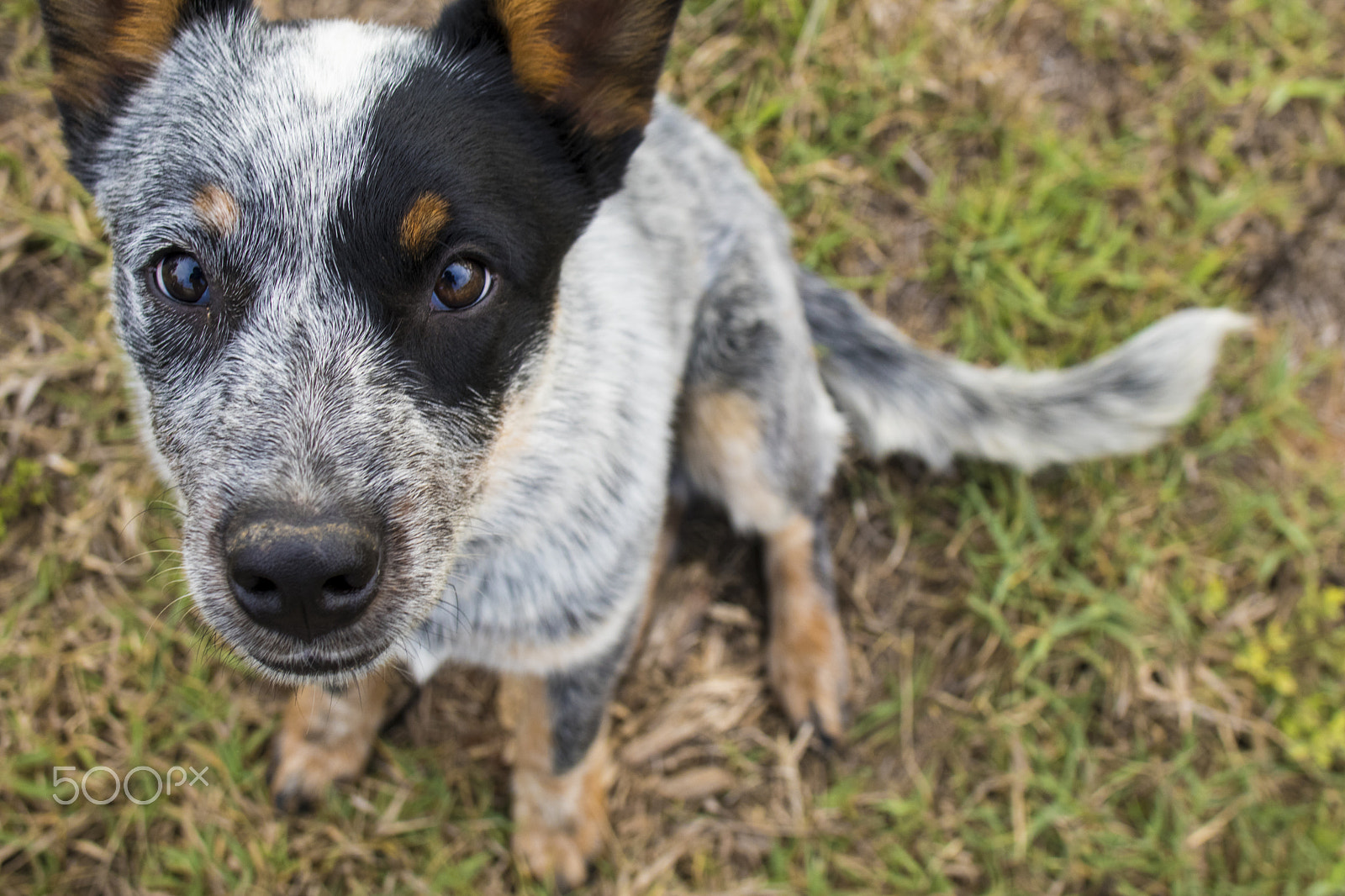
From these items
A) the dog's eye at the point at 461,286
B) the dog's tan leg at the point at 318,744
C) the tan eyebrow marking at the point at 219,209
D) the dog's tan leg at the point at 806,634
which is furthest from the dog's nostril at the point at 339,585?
the dog's tan leg at the point at 806,634

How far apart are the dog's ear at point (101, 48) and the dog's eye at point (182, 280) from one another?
0.49 meters

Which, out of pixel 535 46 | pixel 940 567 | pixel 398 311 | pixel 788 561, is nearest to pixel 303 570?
pixel 398 311

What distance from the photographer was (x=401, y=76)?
6.18 ft

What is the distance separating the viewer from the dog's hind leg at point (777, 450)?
3049 millimetres

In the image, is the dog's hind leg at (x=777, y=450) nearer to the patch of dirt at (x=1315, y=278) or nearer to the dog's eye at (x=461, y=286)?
the dog's eye at (x=461, y=286)

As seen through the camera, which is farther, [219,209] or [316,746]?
[316,746]

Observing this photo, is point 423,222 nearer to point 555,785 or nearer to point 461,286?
point 461,286

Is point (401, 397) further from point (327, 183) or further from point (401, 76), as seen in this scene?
point (401, 76)

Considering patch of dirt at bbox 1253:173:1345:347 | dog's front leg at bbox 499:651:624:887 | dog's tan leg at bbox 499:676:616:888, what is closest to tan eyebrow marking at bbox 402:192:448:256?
dog's front leg at bbox 499:651:624:887

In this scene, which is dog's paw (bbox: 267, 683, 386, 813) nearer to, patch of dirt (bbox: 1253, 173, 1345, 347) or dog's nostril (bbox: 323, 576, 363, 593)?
dog's nostril (bbox: 323, 576, 363, 593)

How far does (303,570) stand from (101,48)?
1.36m

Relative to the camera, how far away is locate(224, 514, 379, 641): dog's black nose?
62.7 inches

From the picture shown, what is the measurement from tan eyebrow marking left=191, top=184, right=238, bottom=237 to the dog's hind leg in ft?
5.39

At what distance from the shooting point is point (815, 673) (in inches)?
137
